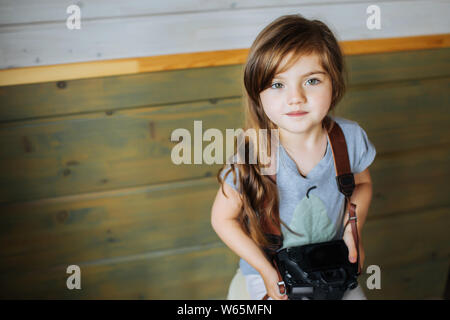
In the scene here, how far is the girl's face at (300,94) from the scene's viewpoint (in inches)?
30.4

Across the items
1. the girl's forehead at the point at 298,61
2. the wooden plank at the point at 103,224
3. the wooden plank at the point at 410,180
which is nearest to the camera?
the girl's forehead at the point at 298,61

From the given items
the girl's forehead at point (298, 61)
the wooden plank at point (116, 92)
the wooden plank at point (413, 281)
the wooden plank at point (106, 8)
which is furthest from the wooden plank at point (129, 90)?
the wooden plank at point (413, 281)

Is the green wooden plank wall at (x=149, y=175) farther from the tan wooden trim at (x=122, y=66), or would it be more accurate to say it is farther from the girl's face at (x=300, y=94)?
the girl's face at (x=300, y=94)

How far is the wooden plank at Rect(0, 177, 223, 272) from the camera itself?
115 cm

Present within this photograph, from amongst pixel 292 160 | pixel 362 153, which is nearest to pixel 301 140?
pixel 292 160

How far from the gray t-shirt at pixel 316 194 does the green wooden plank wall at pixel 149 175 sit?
258 millimetres

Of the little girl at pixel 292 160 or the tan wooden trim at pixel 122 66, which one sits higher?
the tan wooden trim at pixel 122 66

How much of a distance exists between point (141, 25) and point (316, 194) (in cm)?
60

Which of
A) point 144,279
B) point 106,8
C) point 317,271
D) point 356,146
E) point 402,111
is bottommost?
point 144,279

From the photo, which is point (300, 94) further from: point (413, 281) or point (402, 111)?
point (413, 281)

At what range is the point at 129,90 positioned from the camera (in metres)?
1.05

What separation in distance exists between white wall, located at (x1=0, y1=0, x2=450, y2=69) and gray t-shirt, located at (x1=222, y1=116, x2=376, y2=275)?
0.32 m

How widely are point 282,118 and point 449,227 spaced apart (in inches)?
40.7
